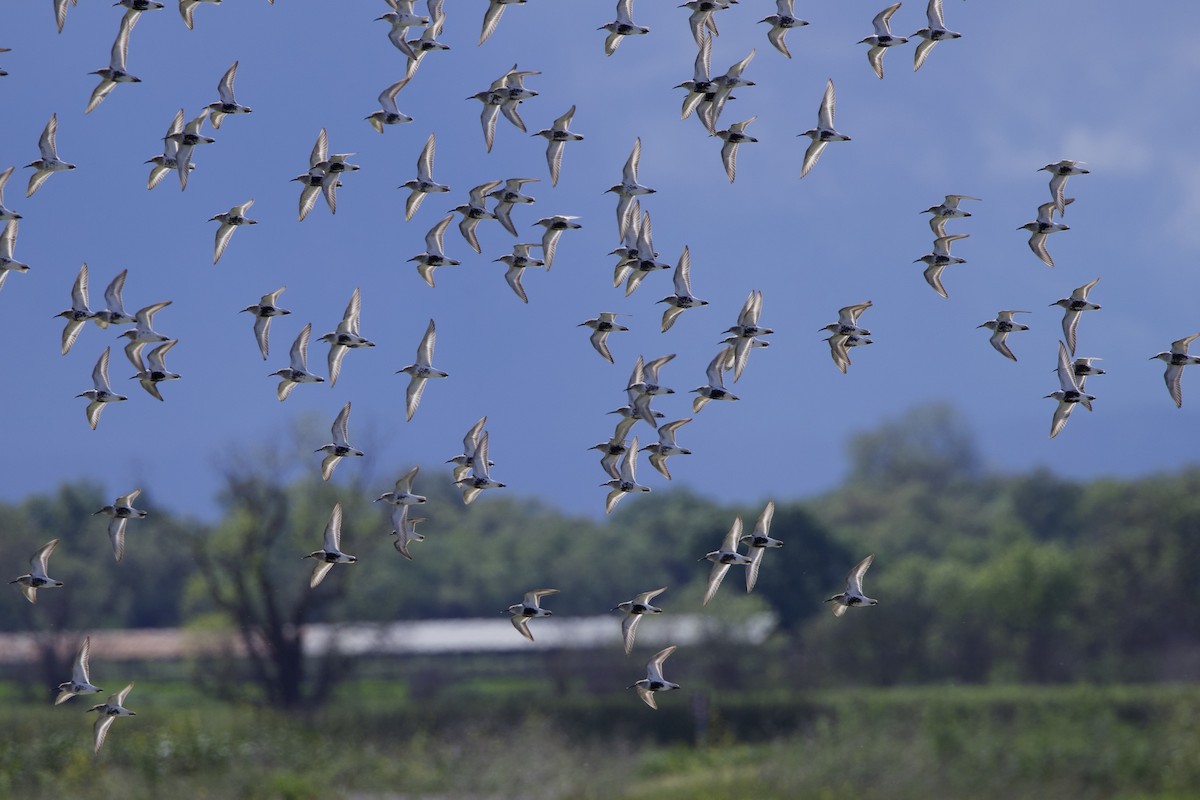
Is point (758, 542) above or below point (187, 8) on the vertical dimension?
below

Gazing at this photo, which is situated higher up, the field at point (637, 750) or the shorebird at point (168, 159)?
the shorebird at point (168, 159)

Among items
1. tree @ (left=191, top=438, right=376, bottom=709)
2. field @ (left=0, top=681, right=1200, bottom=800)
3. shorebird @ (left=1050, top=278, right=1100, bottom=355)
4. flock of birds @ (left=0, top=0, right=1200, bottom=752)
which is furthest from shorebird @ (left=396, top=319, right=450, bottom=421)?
tree @ (left=191, top=438, right=376, bottom=709)

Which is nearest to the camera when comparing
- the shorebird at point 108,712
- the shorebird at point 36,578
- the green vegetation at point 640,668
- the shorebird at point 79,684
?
the shorebird at point 108,712

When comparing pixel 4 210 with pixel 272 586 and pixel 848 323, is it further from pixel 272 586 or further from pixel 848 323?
pixel 272 586

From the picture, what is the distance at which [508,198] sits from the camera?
26312 mm

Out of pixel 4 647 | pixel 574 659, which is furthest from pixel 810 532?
pixel 4 647

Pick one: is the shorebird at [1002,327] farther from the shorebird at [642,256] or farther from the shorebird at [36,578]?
the shorebird at [36,578]

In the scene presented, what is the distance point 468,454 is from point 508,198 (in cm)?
406

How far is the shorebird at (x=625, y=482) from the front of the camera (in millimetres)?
24237

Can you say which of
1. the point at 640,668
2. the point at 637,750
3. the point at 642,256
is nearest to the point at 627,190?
the point at 642,256

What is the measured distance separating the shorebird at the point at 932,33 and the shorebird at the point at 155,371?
38.8ft

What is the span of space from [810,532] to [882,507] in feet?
182

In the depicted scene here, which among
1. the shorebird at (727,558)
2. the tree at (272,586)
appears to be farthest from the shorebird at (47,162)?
the tree at (272,586)

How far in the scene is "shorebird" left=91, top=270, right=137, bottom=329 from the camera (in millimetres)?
25344
